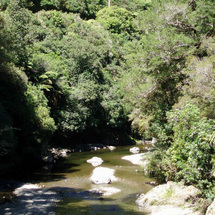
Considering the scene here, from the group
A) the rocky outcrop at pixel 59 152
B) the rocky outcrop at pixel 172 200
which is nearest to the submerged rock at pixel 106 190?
the rocky outcrop at pixel 172 200

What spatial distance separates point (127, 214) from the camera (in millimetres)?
9258

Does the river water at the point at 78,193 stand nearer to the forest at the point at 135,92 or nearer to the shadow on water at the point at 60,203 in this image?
the shadow on water at the point at 60,203

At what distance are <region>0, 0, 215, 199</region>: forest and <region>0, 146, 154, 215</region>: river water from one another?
1630 millimetres

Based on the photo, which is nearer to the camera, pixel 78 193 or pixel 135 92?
pixel 78 193

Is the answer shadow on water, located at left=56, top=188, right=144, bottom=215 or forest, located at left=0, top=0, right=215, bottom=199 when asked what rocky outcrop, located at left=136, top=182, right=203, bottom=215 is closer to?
forest, located at left=0, top=0, right=215, bottom=199

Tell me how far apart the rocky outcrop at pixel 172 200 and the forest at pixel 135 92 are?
0.58 meters

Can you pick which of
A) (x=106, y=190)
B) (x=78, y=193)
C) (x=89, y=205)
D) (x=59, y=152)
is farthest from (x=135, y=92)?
(x=59, y=152)

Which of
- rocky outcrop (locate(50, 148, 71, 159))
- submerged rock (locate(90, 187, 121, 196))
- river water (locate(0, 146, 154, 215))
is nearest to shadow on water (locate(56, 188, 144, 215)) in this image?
river water (locate(0, 146, 154, 215))

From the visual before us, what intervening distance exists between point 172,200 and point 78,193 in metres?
4.74

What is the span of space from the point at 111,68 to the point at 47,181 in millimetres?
26509

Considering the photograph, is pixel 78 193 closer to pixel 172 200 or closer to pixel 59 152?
pixel 172 200

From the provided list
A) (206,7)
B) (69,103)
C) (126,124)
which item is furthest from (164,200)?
(126,124)

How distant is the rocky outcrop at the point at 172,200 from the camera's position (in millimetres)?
9070

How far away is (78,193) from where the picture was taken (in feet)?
39.9
